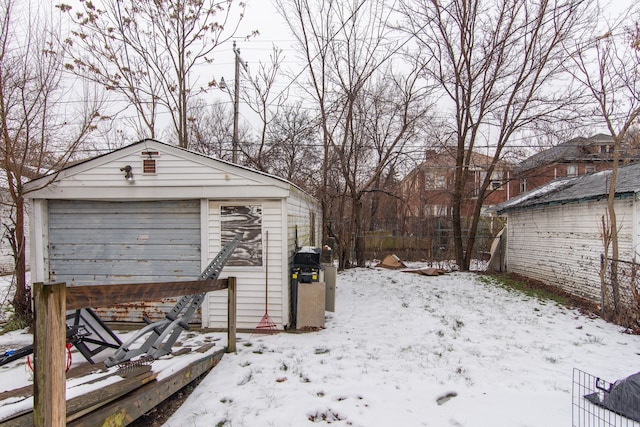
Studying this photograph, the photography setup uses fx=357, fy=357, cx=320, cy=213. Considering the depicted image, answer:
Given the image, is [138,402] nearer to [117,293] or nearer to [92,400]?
[92,400]

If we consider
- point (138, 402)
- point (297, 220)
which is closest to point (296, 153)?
point (297, 220)

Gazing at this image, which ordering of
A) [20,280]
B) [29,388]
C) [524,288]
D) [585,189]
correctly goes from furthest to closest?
[524,288] < [585,189] < [20,280] < [29,388]

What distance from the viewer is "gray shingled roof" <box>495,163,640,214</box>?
757 centimetres

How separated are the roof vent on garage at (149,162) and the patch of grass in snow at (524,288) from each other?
875cm

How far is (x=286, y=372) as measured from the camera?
4078 millimetres

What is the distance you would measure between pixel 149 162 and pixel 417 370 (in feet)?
17.0

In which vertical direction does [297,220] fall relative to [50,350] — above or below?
above

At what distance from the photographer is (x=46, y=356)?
196cm

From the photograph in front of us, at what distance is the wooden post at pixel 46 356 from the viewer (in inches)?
76.7

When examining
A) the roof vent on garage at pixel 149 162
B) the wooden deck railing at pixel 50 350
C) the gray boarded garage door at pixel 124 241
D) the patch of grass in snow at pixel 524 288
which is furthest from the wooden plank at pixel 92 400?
the patch of grass in snow at pixel 524 288

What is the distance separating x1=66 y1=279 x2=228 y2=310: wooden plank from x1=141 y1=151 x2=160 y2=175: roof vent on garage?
126 inches

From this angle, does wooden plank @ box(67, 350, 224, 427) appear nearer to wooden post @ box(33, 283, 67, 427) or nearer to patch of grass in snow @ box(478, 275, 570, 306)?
wooden post @ box(33, 283, 67, 427)

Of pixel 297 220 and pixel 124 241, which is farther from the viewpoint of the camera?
pixel 297 220

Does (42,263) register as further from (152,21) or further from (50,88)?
(152,21)
